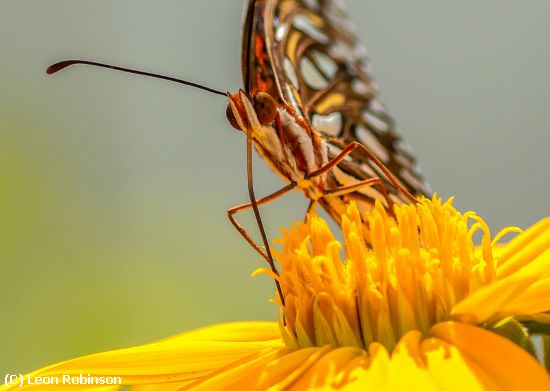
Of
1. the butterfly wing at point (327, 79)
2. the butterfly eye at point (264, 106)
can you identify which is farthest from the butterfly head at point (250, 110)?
the butterfly wing at point (327, 79)

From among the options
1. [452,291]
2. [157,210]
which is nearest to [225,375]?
[452,291]

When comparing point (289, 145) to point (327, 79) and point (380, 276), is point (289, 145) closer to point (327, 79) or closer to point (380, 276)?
point (380, 276)

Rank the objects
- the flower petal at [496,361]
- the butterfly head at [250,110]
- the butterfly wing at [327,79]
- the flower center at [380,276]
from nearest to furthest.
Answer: the flower petal at [496,361] < the flower center at [380,276] < the butterfly head at [250,110] < the butterfly wing at [327,79]

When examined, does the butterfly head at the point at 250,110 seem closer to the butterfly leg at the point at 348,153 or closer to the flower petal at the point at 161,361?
the butterfly leg at the point at 348,153

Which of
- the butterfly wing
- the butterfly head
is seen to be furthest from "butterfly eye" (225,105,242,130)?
the butterfly wing

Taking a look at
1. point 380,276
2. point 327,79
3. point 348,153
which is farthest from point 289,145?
point 327,79

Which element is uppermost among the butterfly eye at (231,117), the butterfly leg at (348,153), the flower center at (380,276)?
the butterfly eye at (231,117)

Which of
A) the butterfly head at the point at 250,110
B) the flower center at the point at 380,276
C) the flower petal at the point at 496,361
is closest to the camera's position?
the flower petal at the point at 496,361
